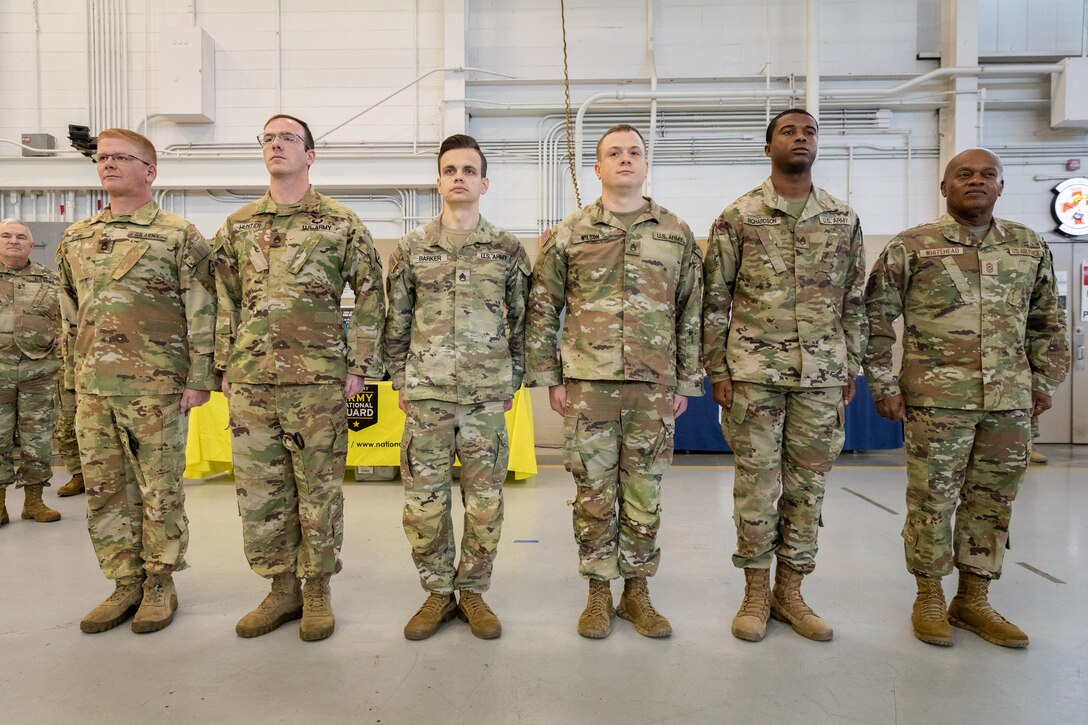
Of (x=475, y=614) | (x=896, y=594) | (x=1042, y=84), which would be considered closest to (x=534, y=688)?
A: (x=475, y=614)

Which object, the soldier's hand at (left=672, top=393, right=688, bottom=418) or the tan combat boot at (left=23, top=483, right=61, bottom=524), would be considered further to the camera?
the tan combat boot at (left=23, top=483, right=61, bottom=524)

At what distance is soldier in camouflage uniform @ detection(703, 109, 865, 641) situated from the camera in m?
2.29

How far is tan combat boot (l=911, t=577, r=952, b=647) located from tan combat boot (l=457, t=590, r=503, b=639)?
1.51m

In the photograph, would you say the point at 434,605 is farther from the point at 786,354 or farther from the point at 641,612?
the point at 786,354

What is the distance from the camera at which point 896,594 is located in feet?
8.89

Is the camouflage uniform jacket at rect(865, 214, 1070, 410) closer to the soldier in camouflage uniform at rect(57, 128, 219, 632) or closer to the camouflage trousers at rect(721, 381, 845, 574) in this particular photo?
the camouflage trousers at rect(721, 381, 845, 574)

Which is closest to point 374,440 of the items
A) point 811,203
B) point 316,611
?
point 316,611

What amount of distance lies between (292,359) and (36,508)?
9.61 feet

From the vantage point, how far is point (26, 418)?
13.1ft

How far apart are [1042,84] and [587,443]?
746 centimetres

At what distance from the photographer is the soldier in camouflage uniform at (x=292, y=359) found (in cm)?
229

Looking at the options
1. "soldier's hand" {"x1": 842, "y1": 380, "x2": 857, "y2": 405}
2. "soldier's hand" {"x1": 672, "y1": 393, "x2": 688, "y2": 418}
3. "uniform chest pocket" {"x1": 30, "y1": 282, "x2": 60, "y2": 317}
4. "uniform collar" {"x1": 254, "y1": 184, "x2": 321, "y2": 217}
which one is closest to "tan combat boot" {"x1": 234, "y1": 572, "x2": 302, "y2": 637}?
"uniform collar" {"x1": 254, "y1": 184, "x2": 321, "y2": 217}

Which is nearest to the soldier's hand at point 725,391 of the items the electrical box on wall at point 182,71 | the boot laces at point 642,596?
the boot laces at point 642,596

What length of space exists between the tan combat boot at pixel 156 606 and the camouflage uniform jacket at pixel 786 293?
→ 223 centimetres
